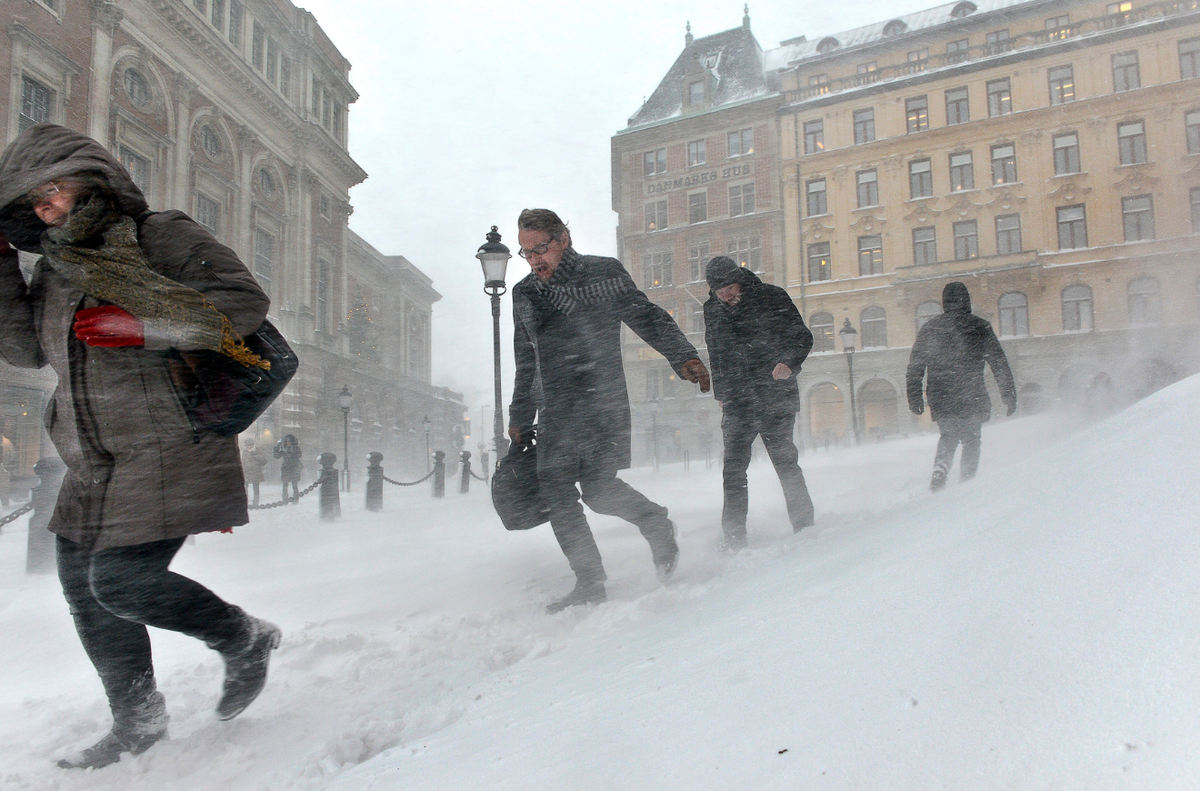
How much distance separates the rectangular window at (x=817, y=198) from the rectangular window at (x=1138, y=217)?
12.0m

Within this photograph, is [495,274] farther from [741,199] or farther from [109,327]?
[741,199]

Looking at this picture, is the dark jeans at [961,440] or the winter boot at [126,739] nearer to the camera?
the winter boot at [126,739]

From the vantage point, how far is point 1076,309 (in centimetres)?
2822

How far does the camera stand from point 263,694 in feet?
7.59

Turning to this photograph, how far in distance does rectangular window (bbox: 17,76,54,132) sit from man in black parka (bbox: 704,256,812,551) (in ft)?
65.5

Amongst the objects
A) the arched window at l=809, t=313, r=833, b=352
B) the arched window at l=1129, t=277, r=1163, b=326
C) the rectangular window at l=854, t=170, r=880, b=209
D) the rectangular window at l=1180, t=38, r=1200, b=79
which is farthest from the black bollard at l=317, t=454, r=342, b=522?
the rectangular window at l=1180, t=38, r=1200, b=79

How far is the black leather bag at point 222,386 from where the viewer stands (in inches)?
69.4

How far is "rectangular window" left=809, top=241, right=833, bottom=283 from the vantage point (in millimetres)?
33281

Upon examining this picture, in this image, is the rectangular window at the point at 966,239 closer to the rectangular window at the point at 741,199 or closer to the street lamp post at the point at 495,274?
the rectangular window at the point at 741,199

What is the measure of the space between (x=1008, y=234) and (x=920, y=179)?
457 centimetres

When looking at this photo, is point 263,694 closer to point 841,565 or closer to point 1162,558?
point 841,565

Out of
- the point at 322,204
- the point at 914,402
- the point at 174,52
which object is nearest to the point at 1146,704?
the point at 914,402

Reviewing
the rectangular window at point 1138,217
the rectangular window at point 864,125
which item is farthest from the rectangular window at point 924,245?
the rectangular window at point 1138,217

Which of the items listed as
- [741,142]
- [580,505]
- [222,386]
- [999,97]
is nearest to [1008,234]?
[999,97]
